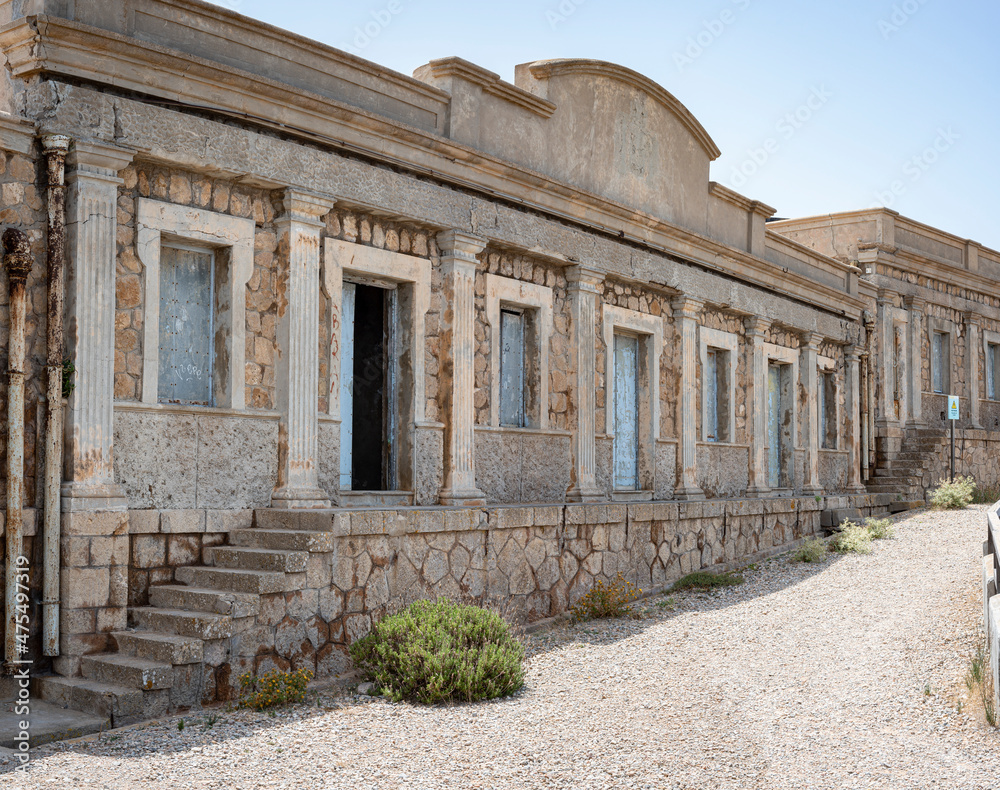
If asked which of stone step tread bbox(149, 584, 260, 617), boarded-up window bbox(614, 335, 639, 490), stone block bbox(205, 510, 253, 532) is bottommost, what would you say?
stone step tread bbox(149, 584, 260, 617)

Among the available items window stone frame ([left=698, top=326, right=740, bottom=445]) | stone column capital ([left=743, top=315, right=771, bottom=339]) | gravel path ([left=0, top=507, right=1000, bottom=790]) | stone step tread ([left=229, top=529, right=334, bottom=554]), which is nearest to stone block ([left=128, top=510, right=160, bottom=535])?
stone step tread ([left=229, top=529, right=334, bottom=554])

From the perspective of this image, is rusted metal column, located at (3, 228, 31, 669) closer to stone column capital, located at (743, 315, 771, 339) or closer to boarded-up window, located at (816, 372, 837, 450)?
stone column capital, located at (743, 315, 771, 339)

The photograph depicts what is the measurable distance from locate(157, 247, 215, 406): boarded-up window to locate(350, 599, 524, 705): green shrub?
7.85 feet

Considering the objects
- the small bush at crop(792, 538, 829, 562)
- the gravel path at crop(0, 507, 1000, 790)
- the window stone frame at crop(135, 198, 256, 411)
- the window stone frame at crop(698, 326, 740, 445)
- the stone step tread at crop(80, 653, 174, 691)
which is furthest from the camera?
the window stone frame at crop(698, 326, 740, 445)

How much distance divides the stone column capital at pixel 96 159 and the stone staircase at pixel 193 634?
2864 millimetres

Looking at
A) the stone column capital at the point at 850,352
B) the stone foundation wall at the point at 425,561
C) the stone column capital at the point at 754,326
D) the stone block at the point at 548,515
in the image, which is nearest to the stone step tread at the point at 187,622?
the stone foundation wall at the point at 425,561

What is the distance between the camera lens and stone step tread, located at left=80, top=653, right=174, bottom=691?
6371 millimetres

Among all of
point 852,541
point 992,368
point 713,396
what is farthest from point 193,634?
point 992,368

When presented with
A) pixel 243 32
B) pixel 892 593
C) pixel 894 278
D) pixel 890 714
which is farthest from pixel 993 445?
pixel 243 32

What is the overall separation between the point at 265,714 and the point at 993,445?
65.7ft

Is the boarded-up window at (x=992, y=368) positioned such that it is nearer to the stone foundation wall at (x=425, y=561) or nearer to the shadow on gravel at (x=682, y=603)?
the shadow on gravel at (x=682, y=603)

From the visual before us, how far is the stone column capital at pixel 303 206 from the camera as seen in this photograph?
327 inches

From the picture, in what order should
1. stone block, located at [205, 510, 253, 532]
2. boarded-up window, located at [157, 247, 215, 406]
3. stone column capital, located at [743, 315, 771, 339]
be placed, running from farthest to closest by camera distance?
stone column capital, located at [743, 315, 771, 339], boarded-up window, located at [157, 247, 215, 406], stone block, located at [205, 510, 253, 532]

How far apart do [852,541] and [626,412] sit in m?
→ 3.63
